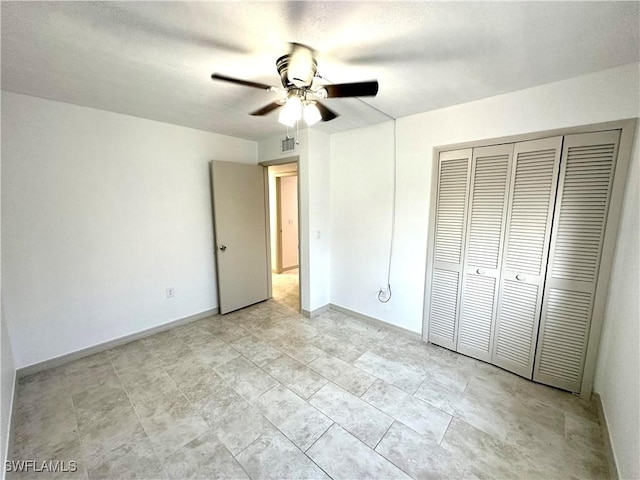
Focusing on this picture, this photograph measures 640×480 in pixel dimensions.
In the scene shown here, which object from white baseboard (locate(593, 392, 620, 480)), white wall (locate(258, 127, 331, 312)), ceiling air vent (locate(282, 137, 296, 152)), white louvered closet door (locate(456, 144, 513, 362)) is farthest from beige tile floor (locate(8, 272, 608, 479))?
ceiling air vent (locate(282, 137, 296, 152))

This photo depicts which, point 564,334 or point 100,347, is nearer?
point 564,334

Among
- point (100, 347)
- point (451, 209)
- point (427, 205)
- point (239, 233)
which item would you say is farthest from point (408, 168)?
point (100, 347)

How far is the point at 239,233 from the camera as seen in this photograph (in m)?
3.51

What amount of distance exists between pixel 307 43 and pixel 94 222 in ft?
8.16

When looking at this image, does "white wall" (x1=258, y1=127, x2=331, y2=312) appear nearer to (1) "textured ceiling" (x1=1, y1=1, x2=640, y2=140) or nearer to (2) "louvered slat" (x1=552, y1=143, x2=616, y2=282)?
(1) "textured ceiling" (x1=1, y1=1, x2=640, y2=140)

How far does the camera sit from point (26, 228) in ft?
7.07

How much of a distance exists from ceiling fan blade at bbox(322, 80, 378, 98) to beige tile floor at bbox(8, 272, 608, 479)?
2.08 meters

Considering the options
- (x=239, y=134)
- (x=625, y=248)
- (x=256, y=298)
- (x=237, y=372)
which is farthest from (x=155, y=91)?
(x=625, y=248)

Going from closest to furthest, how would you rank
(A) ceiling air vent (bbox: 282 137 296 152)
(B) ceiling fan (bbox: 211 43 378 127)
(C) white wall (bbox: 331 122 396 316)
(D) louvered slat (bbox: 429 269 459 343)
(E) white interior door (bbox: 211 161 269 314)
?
(B) ceiling fan (bbox: 211 43 378 127), (D) louvered slat (bbox: 429 269 459 343), (C) white wall (bbox: 331 122 396 316), (A) ceiling air vent (bbox: 282 137 296 152), (E) white interior door (bbox: 211 161 269 314)

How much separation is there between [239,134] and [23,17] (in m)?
2.12

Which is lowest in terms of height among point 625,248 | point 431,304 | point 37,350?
point 37,350

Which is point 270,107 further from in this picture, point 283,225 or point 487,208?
point 283,225

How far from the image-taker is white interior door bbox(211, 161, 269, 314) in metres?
3.28

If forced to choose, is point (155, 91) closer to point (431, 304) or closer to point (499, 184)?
point (499, 184)
